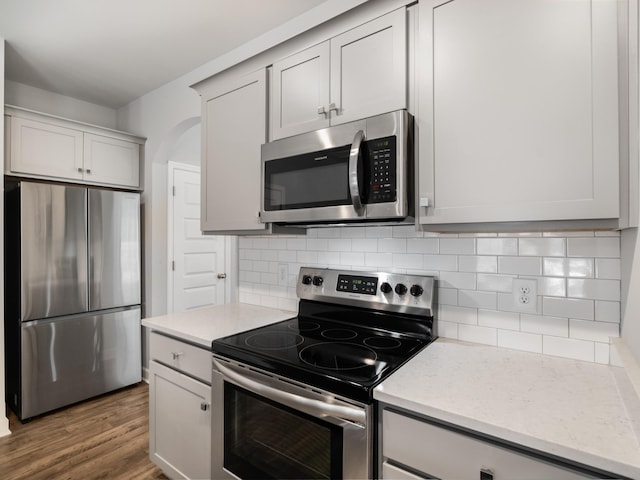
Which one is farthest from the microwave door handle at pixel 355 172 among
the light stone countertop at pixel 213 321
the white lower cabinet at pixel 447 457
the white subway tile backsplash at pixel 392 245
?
the light stone countertop at pixel 213 321

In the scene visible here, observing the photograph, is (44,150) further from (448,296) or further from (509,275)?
(509,275)

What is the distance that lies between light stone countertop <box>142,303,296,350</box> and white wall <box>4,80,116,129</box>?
249 centimetres

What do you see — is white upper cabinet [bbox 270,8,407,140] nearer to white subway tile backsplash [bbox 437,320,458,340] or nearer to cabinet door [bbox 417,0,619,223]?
cabinet door [bbox 417,0,619,223]

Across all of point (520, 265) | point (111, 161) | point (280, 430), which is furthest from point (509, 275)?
point (111, 161)

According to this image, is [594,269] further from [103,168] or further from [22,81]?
[22,81]

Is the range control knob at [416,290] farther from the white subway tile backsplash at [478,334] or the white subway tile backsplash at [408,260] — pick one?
the white subway tile backsplash at [478,334]

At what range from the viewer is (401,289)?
1584 mm

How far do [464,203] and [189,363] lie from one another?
140 centimetres

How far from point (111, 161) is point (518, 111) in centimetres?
317

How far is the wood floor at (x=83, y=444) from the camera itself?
78.4 inches

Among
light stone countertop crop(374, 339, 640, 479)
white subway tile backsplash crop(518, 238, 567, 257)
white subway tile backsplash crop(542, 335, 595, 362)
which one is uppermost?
white subway tile backsplash crop(518, 238, 567, 257)

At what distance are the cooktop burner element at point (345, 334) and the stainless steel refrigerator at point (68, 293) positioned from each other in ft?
6.23

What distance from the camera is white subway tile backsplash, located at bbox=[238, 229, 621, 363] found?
123cm

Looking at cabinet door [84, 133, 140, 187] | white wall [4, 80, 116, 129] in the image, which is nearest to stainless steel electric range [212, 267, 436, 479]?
cabinet door [84, 133, 140, 187]
